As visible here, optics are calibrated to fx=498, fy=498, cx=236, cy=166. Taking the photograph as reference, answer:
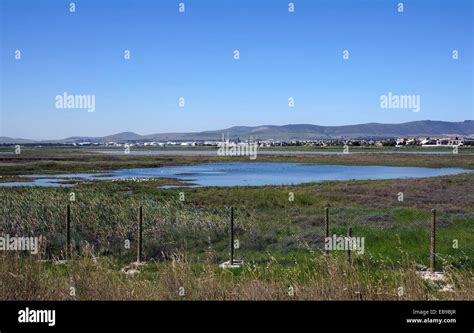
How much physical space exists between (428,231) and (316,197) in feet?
61.3

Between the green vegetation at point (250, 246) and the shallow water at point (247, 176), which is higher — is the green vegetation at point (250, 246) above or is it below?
above

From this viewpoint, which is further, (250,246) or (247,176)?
(247,176)

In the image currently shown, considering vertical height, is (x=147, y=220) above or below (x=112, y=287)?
below

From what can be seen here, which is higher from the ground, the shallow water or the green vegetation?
the green vegetation

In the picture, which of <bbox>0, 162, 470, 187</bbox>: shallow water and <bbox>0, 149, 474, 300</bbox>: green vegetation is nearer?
<bbox>0, 149, 474, 300</bbox>: green vegetation

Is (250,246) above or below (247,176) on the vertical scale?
above

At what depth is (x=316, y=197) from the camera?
35.7 meters

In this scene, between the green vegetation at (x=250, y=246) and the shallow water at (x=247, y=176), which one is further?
the shallow water at (x=247, y=176)

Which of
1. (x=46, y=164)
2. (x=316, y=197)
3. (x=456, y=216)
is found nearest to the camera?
(x=456, y=216)

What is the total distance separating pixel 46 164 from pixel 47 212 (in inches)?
2330

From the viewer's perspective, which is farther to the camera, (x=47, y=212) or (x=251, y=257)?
(x=47, y=212)
